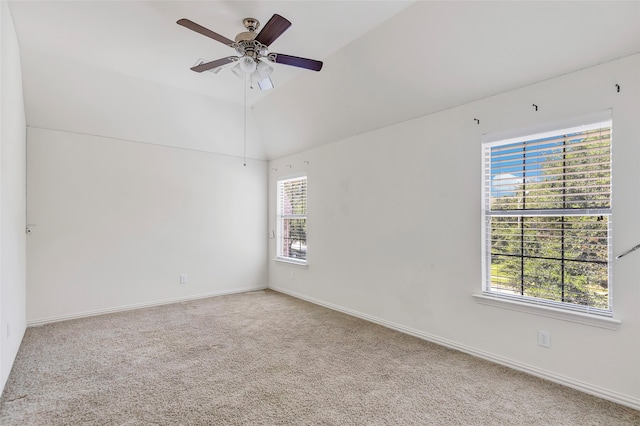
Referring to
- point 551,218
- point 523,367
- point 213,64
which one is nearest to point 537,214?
point 551,218

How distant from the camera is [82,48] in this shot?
313 centimetres

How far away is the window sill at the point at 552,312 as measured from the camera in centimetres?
226

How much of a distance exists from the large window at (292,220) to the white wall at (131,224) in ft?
1.43

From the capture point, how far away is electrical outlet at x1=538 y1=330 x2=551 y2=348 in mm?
2531

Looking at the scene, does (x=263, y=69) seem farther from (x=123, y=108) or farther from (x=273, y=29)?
(x=123, y=108)

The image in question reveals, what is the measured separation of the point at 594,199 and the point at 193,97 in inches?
176

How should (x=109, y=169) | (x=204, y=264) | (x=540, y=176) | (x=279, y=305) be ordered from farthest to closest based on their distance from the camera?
(x=204, y=264)
(x=279, y=305)
(x=109, y=169)
(x=540, y=176)

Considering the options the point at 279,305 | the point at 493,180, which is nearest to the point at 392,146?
the point at 493,180

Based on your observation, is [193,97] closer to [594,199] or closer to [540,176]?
[540,176]

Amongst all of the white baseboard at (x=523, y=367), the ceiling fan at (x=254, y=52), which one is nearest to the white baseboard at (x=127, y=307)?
the white baseboard at (x=523, y=367)

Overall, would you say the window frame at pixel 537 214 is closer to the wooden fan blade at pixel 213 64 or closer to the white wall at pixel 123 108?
the wooden fan blade at pixel 213 64

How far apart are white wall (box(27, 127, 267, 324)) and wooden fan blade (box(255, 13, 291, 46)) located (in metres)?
2.99

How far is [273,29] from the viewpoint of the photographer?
2217mm

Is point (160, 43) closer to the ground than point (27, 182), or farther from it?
farther from it
